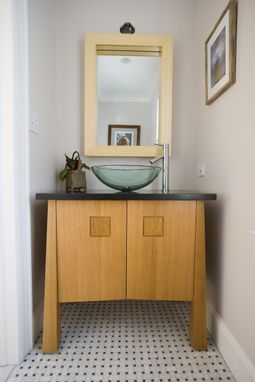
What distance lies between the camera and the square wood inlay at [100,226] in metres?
1.07

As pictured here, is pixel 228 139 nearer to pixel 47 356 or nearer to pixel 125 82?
pixel 125 82

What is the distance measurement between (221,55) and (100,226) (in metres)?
1.06

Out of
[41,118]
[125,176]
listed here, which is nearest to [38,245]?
[125,176]

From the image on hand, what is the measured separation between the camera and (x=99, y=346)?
1145 mm

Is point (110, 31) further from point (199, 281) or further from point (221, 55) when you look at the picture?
point (199, 281)

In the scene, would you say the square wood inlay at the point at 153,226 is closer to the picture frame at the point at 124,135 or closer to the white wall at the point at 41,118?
the white wall at the point at 41,118

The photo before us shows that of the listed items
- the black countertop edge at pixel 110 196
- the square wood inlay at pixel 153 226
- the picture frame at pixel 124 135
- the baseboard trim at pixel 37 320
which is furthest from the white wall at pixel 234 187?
the baseboard trim at pixel 37 320

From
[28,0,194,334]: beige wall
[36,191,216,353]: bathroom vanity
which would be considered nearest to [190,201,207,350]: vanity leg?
[36,191,216,353]: bathroom vanity

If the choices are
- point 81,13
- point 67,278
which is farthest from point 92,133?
point 67,278

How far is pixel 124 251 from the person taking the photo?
3.56ft

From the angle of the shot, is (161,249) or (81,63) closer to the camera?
(161,249)

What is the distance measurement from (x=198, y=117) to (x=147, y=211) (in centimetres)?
87

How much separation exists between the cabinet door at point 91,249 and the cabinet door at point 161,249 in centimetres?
6

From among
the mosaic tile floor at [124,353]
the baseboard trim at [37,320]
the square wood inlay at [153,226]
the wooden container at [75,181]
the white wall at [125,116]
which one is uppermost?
the white wall at [125,116]
